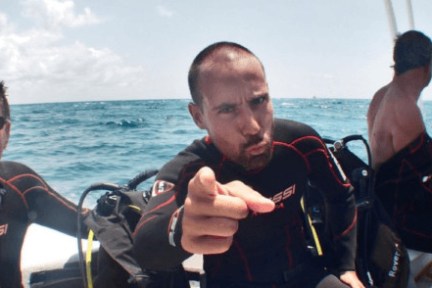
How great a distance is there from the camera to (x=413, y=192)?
204 centimetres

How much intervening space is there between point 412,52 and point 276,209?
58.5 inches

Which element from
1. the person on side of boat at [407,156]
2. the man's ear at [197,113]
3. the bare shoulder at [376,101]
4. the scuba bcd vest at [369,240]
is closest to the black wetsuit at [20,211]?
the man's ear at [197,113]

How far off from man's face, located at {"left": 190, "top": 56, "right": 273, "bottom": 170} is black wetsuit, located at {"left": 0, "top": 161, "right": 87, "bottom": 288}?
82 cm

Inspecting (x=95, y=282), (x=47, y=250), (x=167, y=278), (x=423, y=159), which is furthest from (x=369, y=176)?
(x=47, y=250)

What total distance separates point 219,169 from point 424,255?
142cm

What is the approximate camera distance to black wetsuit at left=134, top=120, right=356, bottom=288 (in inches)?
54.4

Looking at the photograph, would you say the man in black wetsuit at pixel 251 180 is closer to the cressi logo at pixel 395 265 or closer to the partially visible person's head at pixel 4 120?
the cressi logo at pixel 395 265

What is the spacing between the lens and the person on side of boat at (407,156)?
79.4 inches

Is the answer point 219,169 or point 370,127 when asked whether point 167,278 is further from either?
point 370,127

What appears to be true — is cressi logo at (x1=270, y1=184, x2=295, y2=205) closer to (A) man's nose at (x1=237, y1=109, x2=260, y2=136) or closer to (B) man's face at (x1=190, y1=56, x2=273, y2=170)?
(B) man's face at (x1=190, y1=56, x2=273, y2=170)

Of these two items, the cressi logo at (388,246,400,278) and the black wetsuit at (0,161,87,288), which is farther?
the cressi logo at (388,246,400,278)

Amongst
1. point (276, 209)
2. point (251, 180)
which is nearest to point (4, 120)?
point (251, 180)

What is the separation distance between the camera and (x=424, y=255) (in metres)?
2.04

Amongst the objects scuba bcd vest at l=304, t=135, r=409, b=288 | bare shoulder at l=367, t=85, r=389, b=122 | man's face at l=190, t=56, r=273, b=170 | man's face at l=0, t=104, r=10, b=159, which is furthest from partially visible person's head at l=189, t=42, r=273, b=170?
bare shoulder at l=367, t=85, r=389, b=122
